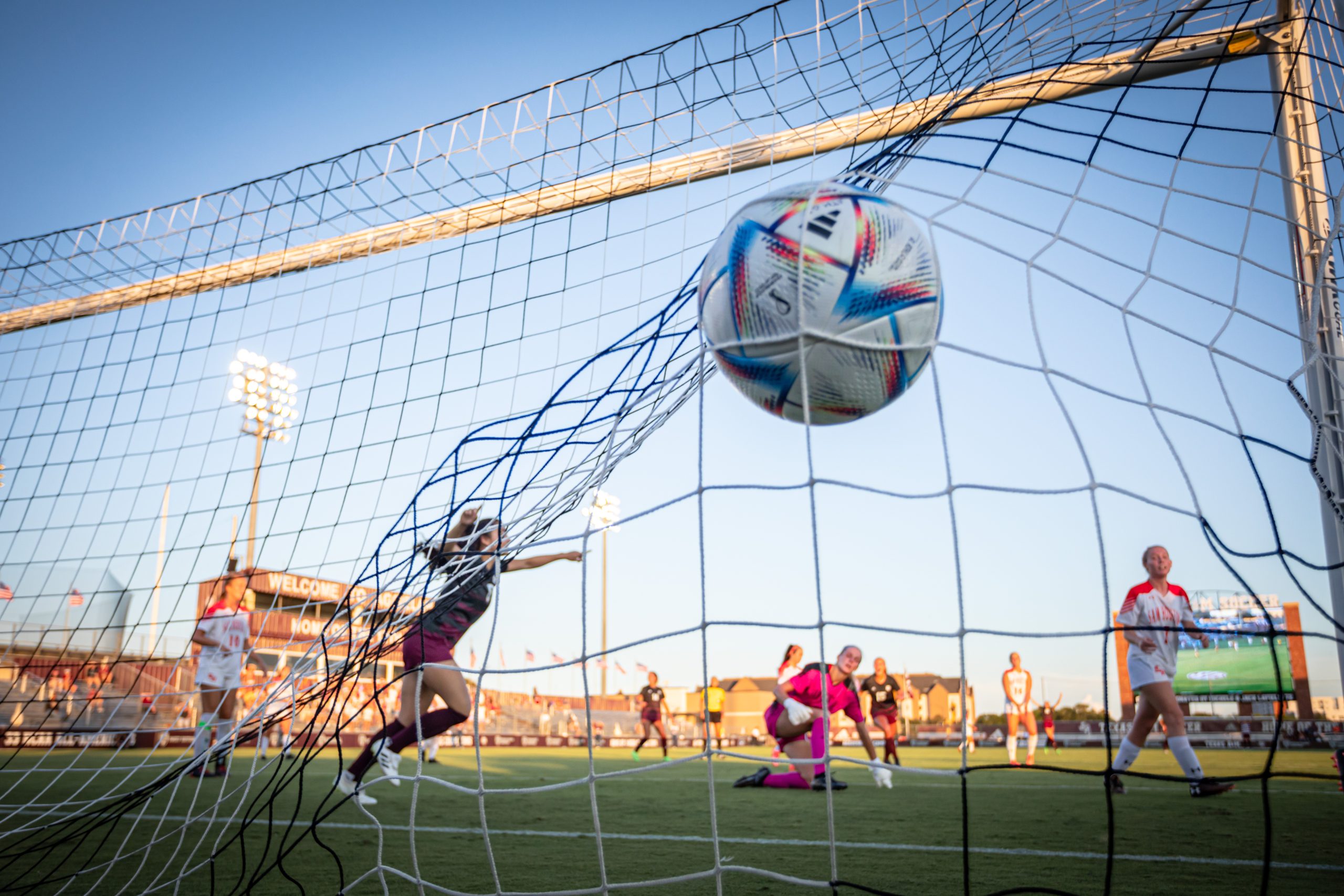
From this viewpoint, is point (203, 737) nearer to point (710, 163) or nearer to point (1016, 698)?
Result: point (710, 163)

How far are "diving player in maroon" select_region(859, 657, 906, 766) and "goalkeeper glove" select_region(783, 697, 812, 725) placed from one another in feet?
18.8

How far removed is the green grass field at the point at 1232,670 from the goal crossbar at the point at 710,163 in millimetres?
17965

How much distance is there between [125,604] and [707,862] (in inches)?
458

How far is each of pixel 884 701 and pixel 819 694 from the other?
5.84 metres

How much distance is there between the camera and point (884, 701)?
12477 mm

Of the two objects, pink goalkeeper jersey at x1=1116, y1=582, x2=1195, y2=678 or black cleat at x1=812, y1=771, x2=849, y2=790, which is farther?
black cleat at x1=812, y1=771, x2=849, y2=790

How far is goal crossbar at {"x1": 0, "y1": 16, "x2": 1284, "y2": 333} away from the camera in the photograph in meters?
4.59

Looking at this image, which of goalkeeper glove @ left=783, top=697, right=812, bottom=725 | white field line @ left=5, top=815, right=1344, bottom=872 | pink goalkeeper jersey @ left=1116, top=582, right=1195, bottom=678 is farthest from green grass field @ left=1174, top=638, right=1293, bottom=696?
white field line @ left=5, top=815, right=1344, bottom=872

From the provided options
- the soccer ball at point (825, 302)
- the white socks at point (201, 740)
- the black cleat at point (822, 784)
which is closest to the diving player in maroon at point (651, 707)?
the black cleat at point (822, 784)

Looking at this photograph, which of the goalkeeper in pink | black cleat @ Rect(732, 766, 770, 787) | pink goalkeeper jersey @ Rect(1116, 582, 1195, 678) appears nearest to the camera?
pink goalkeeper jersey @ Rect(1116, 582, 1195, 678)

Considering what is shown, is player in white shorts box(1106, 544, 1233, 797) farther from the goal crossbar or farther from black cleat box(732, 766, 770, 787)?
the goal crossbar

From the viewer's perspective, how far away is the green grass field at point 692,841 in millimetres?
3182

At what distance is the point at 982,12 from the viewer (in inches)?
193

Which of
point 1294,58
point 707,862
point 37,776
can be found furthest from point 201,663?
point 1294,58
